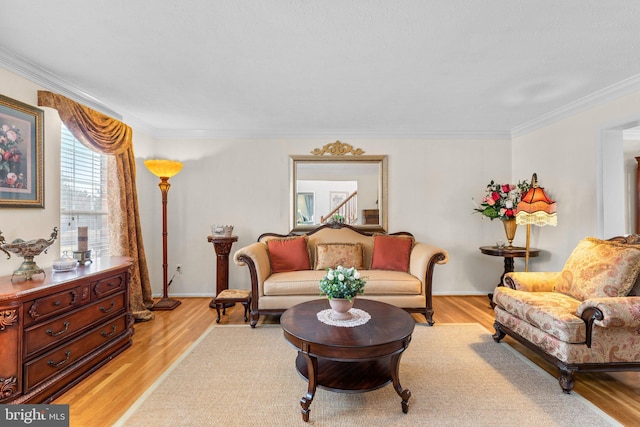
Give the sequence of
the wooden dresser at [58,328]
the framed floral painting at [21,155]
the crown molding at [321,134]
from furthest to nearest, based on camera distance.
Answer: the crown molding at [321,134], the framed floral painting at [21,155], the wooden dresser at [58,328]

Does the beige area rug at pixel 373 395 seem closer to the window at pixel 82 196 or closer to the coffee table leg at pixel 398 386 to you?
the coffee table leg at pixel 398 386

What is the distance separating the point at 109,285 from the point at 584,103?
518 centimetres

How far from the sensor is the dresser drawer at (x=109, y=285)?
2457 mm

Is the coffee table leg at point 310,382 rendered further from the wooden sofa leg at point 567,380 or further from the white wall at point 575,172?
the white wall at point 575,172

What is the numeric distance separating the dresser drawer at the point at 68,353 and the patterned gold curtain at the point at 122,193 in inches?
17.7

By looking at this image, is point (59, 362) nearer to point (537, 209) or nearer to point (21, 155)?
point (21, 155)

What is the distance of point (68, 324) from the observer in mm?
2164

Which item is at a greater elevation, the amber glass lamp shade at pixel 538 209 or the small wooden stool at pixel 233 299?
the amber glass lamp shade at pixel 538 209

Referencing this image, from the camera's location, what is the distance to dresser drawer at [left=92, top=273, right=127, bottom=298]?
2457mm

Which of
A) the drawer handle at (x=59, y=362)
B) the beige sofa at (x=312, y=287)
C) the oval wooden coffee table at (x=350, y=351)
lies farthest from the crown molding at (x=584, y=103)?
the drawer handle at (x=59, y=362)

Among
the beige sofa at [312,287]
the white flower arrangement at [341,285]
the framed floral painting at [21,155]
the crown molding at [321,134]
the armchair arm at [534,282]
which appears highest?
the crown molding at [321,134]

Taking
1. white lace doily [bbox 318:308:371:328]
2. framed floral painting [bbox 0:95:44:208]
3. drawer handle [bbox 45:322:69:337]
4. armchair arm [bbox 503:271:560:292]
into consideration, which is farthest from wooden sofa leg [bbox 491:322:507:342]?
framed floral painting [bbox 0:95:44:208]

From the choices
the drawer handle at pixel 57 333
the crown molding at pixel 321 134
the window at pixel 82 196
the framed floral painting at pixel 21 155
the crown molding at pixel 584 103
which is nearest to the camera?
the drawer handle at pixel 57 333

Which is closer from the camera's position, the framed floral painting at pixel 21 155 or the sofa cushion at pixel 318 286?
the framed floral painting at pixel 21 155
